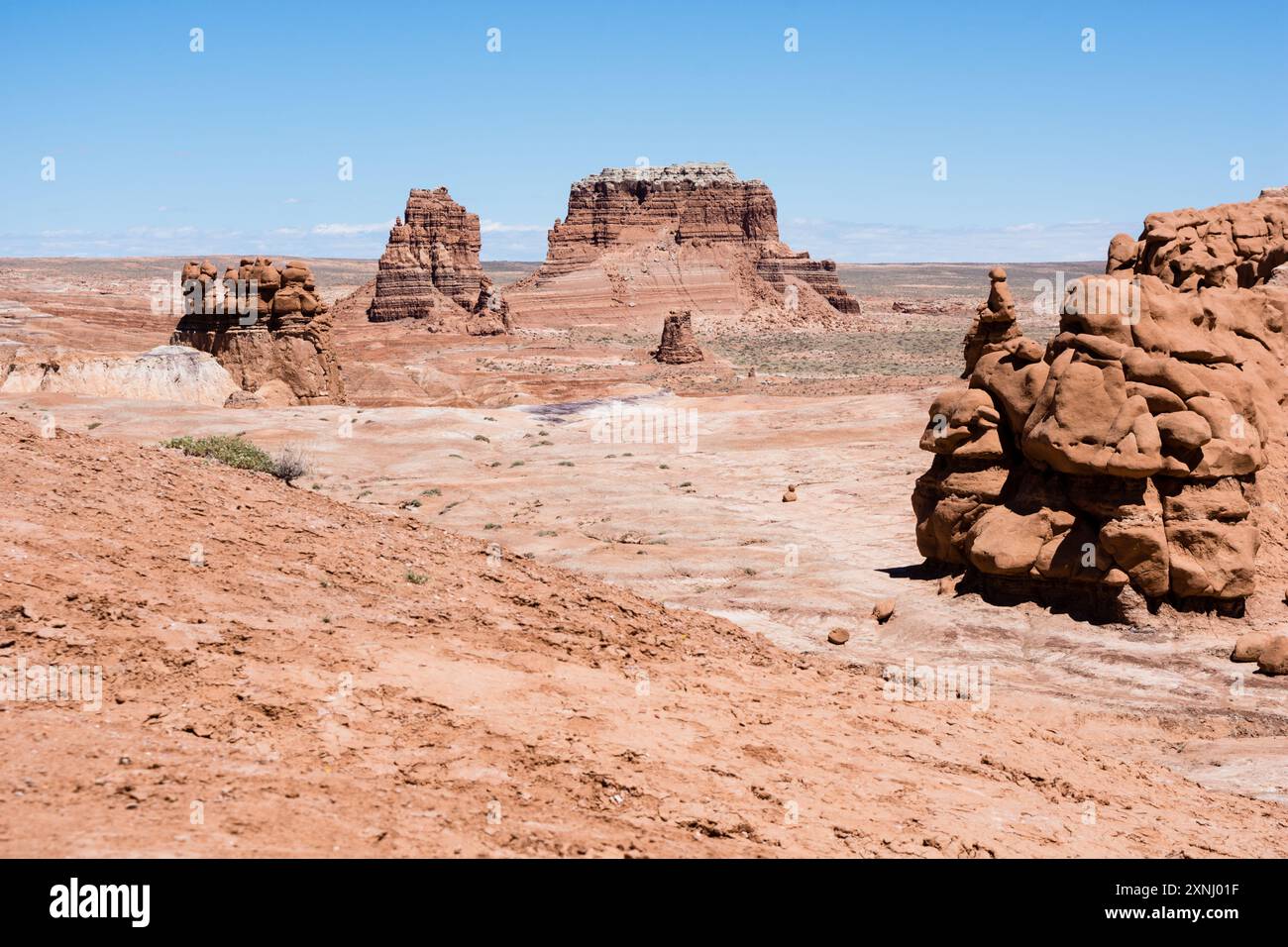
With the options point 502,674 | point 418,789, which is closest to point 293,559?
point 502,674

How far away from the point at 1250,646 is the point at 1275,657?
417 mm

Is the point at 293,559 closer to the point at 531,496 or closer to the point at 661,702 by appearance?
the point at 661,702

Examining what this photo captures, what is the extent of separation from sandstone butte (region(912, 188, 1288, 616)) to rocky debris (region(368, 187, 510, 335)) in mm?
72241

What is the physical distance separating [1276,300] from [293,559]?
1753 centimetres

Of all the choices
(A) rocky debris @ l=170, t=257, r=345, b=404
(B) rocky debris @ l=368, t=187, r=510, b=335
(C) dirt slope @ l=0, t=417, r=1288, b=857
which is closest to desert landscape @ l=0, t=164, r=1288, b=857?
(C) dirt slope @ l=0, t=417, r=1288, b=857

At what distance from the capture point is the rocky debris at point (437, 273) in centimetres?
8925

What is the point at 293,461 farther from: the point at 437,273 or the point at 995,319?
the point at 437,273

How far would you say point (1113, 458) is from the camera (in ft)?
48.9

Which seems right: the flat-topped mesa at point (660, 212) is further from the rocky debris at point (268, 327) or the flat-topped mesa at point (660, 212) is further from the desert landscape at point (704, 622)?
the desert landscape at point (704, 622)

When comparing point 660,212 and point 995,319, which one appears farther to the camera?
point 660,212

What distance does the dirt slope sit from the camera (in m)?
6.45

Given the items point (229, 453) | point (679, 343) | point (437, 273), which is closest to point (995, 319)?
point (229, 453)

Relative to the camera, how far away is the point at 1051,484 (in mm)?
15977
